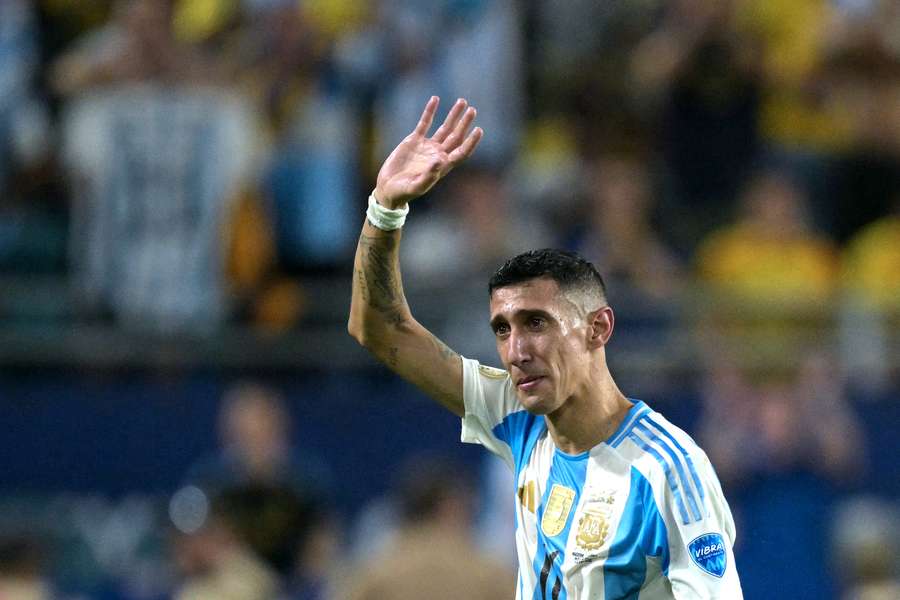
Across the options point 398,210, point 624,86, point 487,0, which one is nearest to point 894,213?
point 624,86

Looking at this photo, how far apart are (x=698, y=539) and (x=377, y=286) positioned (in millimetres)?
1465

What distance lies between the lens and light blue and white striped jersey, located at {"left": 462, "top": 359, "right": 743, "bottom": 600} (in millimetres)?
4871

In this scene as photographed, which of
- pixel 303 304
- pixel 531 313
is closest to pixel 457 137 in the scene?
pixel 531 313

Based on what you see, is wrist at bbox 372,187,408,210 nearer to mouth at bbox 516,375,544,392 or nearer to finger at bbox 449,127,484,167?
finger at bbox 449,127,484,167

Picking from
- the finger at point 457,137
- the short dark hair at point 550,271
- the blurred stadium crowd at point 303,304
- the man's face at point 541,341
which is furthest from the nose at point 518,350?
the blurred stadium crowd at point 303,304

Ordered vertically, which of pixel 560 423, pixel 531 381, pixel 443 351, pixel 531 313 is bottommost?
pixel 560 423

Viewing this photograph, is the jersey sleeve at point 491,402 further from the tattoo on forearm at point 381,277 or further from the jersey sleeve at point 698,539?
the jersey sleeve at point 698,539

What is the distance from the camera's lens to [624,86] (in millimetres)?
13344

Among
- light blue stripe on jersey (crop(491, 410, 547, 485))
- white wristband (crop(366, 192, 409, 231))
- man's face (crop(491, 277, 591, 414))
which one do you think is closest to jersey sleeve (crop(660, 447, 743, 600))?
man's face (crop(491, 277, 591, 414))

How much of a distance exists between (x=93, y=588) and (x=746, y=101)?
5.76m

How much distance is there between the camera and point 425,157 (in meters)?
5.52

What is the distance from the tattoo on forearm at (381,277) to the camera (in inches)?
223

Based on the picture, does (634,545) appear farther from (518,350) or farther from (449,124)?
(449,124)

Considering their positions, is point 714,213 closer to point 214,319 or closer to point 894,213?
point 894,213
